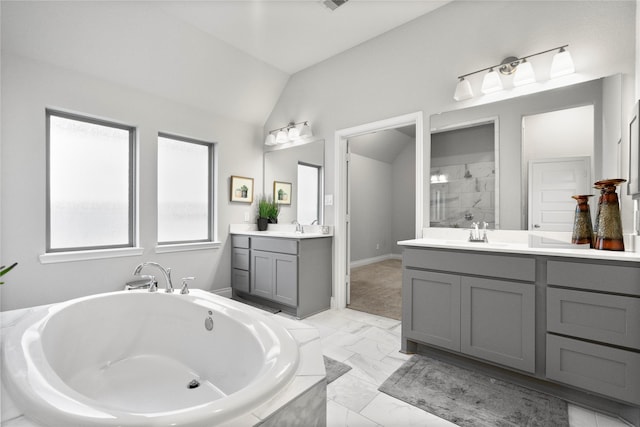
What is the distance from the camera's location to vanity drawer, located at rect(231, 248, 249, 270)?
3638 millimetres

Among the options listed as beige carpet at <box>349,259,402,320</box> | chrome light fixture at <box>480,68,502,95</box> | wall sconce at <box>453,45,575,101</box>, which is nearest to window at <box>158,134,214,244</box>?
beige carpet at <box>349,259,402,320</box>

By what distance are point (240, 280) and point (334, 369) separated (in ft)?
6.49

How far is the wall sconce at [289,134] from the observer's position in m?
3.64

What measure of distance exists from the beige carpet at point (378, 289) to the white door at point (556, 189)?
1618 mm

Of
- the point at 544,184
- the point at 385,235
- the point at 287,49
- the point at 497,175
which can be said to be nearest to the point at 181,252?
the point at 287,49

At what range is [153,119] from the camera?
3.22 metres

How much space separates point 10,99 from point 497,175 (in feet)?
12.8

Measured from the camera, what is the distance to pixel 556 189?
211cm

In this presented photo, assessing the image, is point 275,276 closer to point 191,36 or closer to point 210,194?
point 210,194

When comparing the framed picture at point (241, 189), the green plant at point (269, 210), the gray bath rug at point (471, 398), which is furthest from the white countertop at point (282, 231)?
the gray bath rug at point (471, 398)

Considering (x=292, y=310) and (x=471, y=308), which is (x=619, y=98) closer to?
(x=471, y=308)

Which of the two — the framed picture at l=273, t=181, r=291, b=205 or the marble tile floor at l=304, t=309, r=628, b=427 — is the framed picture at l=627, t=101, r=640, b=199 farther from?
the framed picture at l=273, t=181, r=291, b=205

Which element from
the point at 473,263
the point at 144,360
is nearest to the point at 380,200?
the point at 473,263

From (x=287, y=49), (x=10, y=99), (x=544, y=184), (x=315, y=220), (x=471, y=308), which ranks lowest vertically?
(x=471, y=308)
